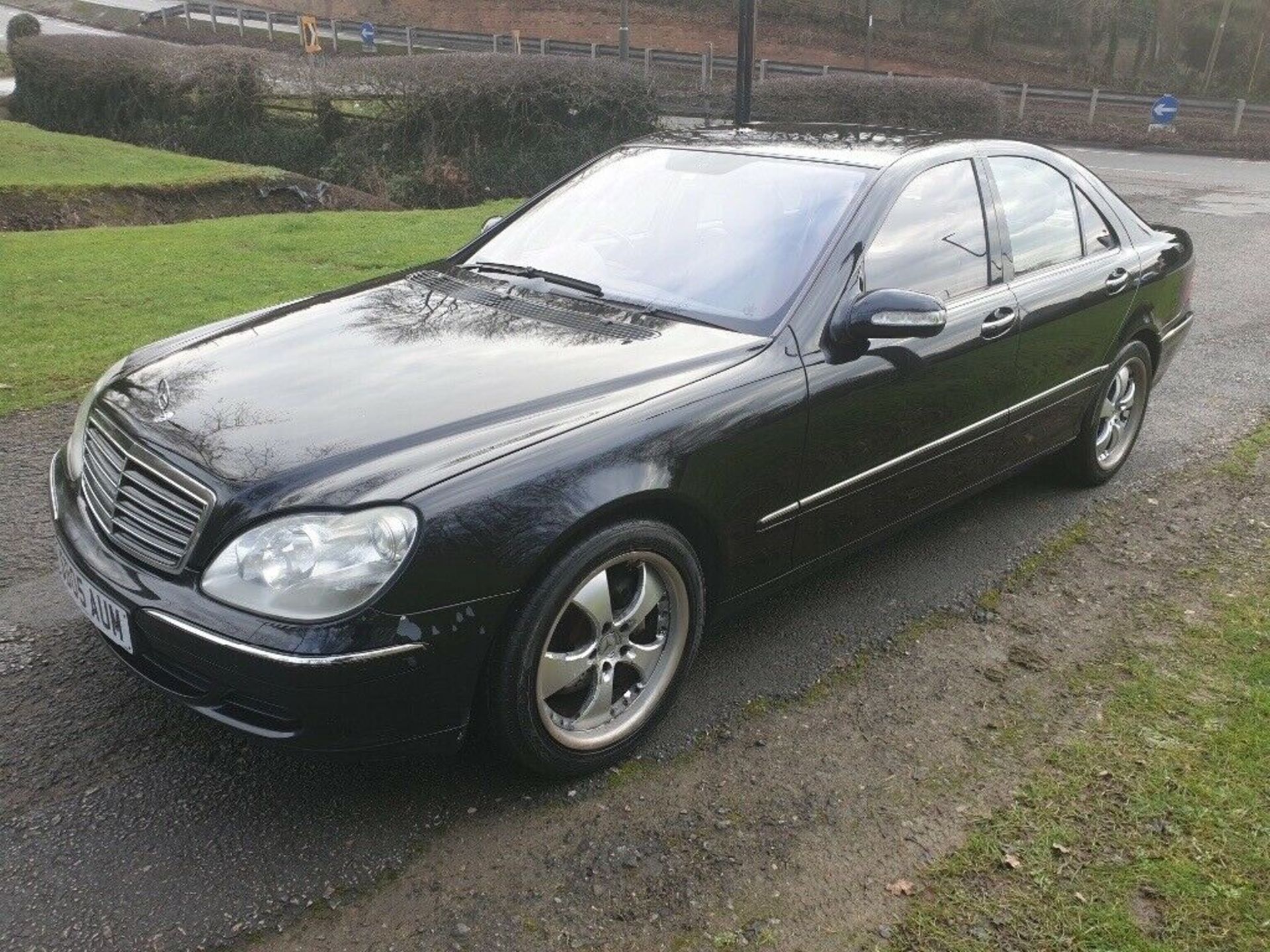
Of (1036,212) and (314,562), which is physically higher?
(1036,212)

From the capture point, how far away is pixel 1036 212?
4.54 metres

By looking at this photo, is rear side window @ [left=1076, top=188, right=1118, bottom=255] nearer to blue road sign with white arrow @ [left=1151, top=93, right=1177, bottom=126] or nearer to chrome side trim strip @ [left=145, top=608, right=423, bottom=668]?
chrome side trim strip @ [left=145, top=608, right=423, bottom=668]

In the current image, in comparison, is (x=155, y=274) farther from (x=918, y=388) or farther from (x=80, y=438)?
(x=918, y=388)

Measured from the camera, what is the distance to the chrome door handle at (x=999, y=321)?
4035 mm

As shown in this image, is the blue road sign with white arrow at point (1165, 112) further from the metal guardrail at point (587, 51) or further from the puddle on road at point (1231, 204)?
the puddle on road at point (1231, 204)

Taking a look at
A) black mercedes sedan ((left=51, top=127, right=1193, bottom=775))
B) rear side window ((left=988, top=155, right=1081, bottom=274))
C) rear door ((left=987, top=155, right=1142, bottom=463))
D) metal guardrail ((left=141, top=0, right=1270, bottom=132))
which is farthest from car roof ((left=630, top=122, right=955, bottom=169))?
metal guardrail ((left=141, top=0, right=1270, bottom=132))

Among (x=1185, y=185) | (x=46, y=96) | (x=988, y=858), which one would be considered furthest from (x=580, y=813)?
(x=46, y=96)

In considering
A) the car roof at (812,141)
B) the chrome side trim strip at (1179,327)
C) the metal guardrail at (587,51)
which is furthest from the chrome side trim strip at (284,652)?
the metal guardrail at (587,51)

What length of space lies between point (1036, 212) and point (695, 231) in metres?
1.65

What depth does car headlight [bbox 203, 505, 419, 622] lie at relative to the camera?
247cm

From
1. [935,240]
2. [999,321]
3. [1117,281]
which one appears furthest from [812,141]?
[1117,281]

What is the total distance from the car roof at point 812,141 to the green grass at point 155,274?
3.60m

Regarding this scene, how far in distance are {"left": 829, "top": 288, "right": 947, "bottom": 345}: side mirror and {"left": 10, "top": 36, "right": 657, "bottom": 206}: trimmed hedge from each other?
44.1 feet

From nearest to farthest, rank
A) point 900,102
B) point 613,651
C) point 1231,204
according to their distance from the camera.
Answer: point 613,651 → point 1231,204 → point 900,102
